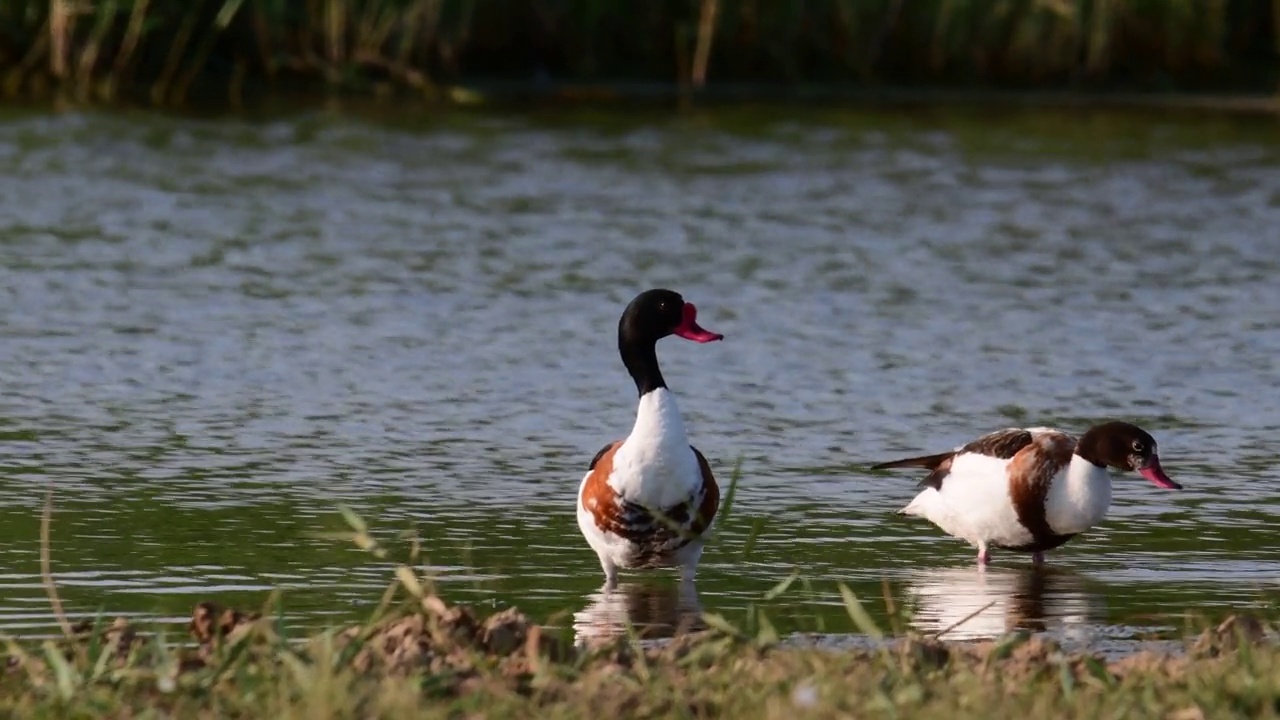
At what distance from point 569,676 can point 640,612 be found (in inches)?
82.0

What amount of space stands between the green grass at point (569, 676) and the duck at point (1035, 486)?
6.87ft

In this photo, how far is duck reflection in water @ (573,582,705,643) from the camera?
7617mm

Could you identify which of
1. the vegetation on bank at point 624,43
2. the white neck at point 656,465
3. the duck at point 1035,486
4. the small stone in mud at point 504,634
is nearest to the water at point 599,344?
the duck at point 1035,486

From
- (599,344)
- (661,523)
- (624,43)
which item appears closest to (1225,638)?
(661,523)

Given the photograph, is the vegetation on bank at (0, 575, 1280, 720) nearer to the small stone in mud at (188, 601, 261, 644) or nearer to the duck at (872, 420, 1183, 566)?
the small stone in mud at (188, 601, 261, 644)

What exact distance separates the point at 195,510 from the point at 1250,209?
11.4 m

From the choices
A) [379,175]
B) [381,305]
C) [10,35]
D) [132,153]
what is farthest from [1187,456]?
[10,35]

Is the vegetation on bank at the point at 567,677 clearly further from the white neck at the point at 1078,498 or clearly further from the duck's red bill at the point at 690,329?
the duck's red bill at the point at 690,329

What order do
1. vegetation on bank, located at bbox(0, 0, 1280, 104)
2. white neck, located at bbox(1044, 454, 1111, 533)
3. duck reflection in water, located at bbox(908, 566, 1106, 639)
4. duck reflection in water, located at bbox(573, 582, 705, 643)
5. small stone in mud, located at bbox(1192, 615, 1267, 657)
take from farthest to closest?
vegetation on bank, located at bbox(0, 0, 1280, 104)
white neck, located at bbox(1044, 454, 1111, 533)
duck reflection in water, located at bbox(908, 566, 1106, 639)
duck reflection in water, located at bbox(573, 582, 705, 643)
small stone in mud, located at bbox(1192, 615, 1267, 657)

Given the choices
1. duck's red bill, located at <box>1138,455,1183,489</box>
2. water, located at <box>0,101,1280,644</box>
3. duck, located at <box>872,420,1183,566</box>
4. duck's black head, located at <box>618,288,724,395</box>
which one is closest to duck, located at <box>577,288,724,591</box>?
water, located at <box>0,101,1280,644</box>

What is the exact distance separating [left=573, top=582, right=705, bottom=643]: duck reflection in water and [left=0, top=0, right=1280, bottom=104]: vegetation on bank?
13.7 metres

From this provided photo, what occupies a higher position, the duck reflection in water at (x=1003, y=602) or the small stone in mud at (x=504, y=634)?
the small stone in mud at (x=504, y=634)

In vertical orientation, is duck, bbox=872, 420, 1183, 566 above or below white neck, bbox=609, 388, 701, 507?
below

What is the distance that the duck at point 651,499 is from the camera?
7.99 meters
